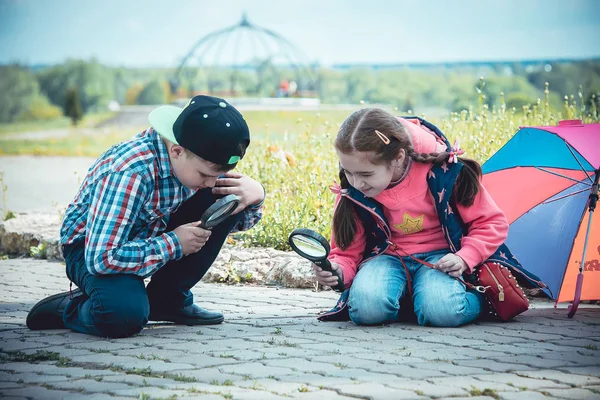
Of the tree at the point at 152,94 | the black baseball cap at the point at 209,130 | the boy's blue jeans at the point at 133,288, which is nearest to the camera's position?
the black baseball cap at the point at 209,130

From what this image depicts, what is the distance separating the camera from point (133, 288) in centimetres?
376

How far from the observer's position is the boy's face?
3689 mm

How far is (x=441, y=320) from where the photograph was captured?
395cm

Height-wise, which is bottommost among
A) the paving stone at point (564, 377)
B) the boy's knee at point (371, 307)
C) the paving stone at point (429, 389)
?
the paving stone at point (429, 389)

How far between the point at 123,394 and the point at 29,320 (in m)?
1.40

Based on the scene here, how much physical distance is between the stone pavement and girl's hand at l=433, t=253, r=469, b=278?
0.92 ft

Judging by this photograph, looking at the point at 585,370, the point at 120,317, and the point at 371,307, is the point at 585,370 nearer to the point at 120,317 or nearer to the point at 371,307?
the point at 371,307

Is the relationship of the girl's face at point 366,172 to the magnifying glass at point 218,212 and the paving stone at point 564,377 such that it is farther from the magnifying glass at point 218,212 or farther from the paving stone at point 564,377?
the paving stone at point 564,377

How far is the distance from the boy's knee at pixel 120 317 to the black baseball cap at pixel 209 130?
752 millimetres

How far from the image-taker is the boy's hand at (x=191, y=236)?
379 centimetres

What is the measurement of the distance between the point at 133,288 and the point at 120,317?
0.14 metres

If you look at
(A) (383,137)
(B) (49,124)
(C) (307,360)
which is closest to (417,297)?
(A) (383,137)

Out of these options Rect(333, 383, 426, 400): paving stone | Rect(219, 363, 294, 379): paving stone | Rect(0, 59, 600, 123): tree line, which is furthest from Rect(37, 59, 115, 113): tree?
Rect(333, 383, 426, 400): paving stone

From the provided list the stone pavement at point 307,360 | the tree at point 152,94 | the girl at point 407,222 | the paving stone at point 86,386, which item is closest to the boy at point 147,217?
the stone pavement at point 307,360
